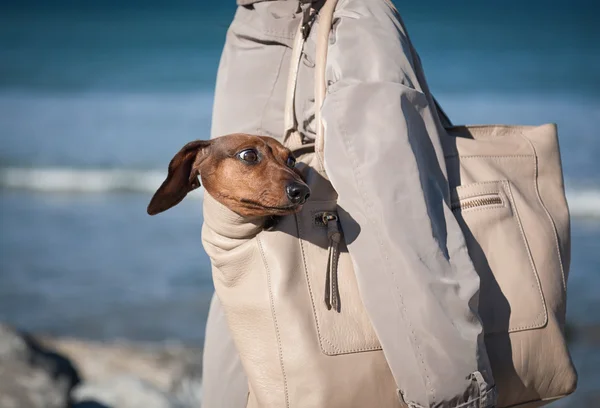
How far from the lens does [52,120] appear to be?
512 inches

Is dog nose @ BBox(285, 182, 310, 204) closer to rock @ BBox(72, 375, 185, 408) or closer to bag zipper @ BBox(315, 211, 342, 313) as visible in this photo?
bag zipper @ BBox(315, 211, 342, 313)

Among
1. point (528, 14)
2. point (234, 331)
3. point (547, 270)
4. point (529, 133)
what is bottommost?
point (528, 14)

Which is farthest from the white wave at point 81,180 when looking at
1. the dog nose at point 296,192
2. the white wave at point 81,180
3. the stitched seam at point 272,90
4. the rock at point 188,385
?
the dog nose at point 296,192

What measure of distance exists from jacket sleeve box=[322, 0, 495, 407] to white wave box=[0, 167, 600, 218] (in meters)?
8.18

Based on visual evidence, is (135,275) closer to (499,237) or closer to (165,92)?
(499,237)

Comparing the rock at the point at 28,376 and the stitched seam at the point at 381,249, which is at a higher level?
the stitched seam at the point at 381,249

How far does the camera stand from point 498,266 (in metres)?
1.90

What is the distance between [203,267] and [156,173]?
4.29 meters

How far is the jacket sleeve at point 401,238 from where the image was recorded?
1.72 meters

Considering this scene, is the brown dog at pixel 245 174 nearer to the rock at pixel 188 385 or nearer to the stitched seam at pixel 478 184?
the stitched seam at pixel 478 184

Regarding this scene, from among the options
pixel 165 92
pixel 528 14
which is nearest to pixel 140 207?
pixel 165 92

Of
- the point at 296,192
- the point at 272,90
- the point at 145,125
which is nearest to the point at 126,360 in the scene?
the point at 272,90

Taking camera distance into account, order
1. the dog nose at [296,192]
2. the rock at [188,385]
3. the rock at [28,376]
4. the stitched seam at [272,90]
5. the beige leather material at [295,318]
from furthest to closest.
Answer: the rock at [188,385] → the rock at [28,376] → the stitched seam at [272,90] → the beige leather material at [295,318] → the dog nose at [296,192]

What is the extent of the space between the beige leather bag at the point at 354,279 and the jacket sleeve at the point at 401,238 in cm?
6
